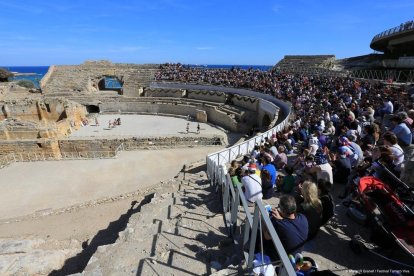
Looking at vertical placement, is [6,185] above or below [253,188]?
below

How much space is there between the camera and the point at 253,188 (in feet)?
18.5

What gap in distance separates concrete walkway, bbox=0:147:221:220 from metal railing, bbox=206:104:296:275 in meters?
4.54

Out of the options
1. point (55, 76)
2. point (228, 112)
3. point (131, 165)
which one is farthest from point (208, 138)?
point (55, 76)

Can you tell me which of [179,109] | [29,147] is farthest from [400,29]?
[29,147]

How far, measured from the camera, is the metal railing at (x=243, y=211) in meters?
2.87

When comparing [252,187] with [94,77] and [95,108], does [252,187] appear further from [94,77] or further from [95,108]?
[94,77]

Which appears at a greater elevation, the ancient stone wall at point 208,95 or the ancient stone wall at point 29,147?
the ancient stone wall at point 208,95

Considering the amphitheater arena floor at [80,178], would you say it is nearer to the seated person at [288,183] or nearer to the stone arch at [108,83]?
the seated person at [288,183]

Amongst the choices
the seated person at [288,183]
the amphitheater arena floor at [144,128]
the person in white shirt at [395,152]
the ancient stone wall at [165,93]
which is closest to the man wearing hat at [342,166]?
the person in white shirt at [395,152]

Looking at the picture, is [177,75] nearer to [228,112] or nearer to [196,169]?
[228,112]

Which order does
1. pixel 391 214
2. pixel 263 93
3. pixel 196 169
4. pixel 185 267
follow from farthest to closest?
pixel 263 93
pixel 196 169
pixel 185 267
pixel 391 214

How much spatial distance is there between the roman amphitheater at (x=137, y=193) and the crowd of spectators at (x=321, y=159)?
496 millimetres

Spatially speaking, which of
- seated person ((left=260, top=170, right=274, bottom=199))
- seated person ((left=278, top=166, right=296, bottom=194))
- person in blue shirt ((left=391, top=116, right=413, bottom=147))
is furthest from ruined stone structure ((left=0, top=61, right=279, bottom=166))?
seated person ((left=260, top=170, right=274, bottom=199))

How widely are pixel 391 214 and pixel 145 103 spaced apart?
3063cm
